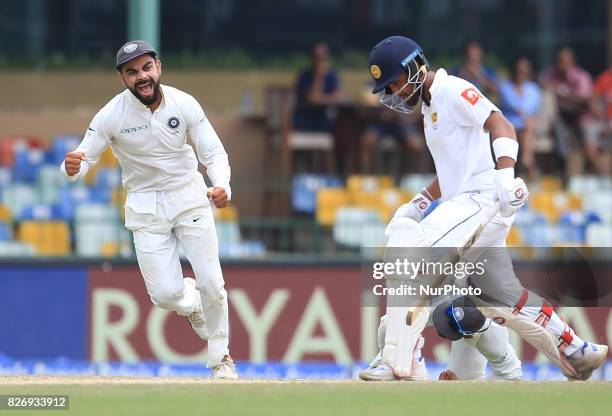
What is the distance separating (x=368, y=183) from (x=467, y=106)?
789 centimetres

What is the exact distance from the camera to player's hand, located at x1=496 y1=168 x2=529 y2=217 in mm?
8703

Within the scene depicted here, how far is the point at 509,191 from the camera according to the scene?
8.70 m

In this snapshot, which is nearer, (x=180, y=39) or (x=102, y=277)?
(x=102, y=277)

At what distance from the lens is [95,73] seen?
20.0m

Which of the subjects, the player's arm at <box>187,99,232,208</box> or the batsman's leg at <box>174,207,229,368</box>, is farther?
the batsman's leg at <box>174,207,229,368</box>

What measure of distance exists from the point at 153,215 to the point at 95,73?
10.6m

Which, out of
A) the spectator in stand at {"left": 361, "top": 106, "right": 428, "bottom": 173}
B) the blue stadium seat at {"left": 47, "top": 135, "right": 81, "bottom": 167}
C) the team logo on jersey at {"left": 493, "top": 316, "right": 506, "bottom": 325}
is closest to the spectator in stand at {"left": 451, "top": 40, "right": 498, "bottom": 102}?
the spectator in stand at {"left": 361, "top": 106, "right": 428, "bottom": 173}

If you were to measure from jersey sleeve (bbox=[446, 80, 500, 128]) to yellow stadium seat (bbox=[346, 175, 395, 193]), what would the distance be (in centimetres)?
741

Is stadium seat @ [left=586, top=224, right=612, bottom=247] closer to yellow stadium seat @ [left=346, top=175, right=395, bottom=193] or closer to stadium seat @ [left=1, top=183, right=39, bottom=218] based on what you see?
yellow stadium seat @ [left=346, top=175, right=395, bottom=193]

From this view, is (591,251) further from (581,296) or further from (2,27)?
(2,27)

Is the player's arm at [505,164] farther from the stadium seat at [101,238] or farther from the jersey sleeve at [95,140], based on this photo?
the stadium seat at [101,238]

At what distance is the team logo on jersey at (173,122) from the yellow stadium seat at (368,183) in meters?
6.97

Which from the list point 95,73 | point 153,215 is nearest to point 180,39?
point 95,73

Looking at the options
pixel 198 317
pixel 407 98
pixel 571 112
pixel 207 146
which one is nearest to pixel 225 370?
pixel 198 317
